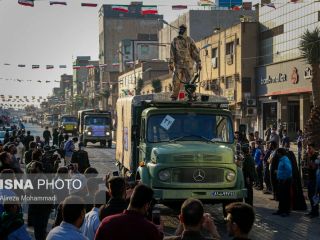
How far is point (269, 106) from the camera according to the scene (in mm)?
54344

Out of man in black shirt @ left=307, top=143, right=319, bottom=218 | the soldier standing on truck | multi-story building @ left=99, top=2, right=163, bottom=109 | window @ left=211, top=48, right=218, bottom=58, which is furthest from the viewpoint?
multi-story building @ left=99, top=2, right=163, bottom=109

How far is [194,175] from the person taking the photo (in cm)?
1388

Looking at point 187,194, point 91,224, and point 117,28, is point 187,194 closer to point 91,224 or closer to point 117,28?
point 91,224

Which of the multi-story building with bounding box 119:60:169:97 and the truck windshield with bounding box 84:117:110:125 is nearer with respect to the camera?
the truck windshield with bounding box 84:117:110:125

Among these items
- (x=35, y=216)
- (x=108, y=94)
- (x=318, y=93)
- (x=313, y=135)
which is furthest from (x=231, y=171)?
(x=108, y=94)

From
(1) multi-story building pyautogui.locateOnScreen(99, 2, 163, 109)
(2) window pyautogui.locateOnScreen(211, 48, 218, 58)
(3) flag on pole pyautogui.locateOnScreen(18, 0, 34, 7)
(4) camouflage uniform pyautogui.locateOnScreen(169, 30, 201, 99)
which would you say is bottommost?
(4) camouflage uniform pyautogui.locateOnScreen(169, 30, 201, 99)

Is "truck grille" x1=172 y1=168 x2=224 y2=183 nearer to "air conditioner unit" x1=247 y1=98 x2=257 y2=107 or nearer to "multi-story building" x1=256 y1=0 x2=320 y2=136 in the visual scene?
"multi-story building" x1=256 y1=0 x2=320 y2=136

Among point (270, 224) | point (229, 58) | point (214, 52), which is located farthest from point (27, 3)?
point (214, 52)

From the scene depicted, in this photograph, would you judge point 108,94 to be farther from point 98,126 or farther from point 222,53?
point 98,126

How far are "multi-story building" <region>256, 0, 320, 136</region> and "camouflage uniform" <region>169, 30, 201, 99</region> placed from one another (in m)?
28.1

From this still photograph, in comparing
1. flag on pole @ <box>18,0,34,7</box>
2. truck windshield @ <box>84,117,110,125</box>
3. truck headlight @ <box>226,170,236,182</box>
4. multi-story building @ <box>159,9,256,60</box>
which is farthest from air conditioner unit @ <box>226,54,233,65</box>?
truck headlight @ <box>226,170,236,182</box>

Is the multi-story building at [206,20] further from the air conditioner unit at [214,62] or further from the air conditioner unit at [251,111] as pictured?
the air conditioner unit at [251,111]

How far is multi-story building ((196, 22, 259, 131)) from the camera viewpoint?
5538 centimetres

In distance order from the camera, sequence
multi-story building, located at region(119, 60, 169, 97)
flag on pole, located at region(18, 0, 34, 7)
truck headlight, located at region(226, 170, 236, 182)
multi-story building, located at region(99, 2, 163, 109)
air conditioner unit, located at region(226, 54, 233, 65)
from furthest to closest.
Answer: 1. multi-story building, located at region(99, 2, 163, 109)
2. multi-story building, located at region(119, 60, 169, 97)
3. air conditioner unit, located at region(226, 54, 233, 65)
4. flag on pole, located at region(18, 0, 34, 7)
5. truck headlight, located at region(226, 170, 236, 182)
